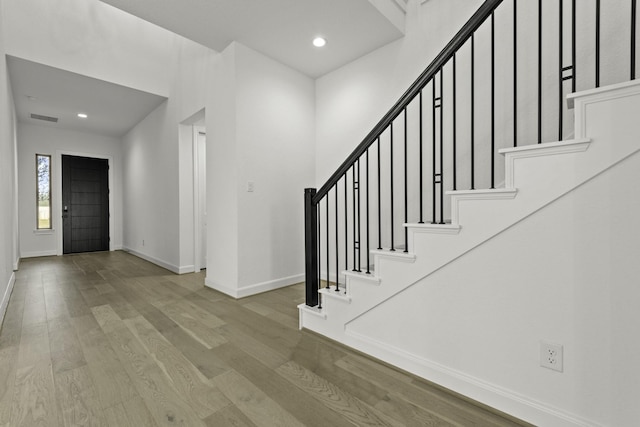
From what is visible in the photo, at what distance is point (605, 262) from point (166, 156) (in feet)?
17.6

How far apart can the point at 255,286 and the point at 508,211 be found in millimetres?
2739

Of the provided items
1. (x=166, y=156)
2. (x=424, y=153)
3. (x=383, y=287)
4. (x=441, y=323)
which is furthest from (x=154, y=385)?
(x=166, y=156)

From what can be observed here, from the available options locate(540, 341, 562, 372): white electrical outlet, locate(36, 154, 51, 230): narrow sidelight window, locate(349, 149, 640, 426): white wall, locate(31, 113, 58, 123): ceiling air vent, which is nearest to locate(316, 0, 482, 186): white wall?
locate(349, 149, 640, 426): white wall

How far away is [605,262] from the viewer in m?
1.16

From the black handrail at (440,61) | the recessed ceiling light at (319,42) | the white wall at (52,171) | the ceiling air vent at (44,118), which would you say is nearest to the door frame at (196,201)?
the recessed ceiling light at (319,42)

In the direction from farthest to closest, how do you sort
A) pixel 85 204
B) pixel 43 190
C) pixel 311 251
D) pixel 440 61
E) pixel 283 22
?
pixel 85 204, pixel 43 190, pixel 283 22, pixel 311 251, pixel 440 61

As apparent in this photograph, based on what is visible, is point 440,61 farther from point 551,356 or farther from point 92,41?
point 92,41

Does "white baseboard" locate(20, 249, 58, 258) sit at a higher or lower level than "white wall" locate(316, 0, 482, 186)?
lower

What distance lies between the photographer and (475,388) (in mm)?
1486

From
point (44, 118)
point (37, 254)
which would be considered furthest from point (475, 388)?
point (37, 254)

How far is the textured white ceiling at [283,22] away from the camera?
8.60 ft

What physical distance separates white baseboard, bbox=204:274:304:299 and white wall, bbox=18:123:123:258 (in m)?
5.03

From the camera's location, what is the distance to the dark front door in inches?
258

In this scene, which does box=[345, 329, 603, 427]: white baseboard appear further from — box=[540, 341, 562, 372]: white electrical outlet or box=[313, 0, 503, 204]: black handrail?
box=[313, 0, 503, 204]: black handrail
